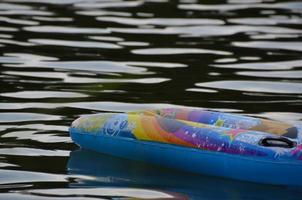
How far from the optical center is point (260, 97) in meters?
9.33

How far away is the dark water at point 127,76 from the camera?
6.65 meters

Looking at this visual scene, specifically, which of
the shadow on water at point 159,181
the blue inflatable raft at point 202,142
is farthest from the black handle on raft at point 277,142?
the shadow on water at point 159,181

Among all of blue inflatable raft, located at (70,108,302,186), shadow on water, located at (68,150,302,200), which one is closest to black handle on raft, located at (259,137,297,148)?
blue inflatable raft, located at (70,108,302,186)

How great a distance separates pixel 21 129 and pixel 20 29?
15.4 ft

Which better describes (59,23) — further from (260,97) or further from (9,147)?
(9,147)

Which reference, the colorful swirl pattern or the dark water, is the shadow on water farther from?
the colorful swirl pattern

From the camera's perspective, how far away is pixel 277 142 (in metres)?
6.50

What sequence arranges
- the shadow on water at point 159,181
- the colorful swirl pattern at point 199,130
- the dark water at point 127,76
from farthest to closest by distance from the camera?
the dark water at point 127,76, the colorful swirl pattern at point 199,130, the shadow on water at point 159,181

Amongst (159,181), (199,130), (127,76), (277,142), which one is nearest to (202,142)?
(199,130)

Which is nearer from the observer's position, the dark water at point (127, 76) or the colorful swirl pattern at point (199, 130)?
the colorful swirl pattern at point (199, 130)

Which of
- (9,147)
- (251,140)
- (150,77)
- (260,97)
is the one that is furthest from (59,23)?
(251,140)

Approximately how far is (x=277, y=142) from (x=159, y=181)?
86 cm

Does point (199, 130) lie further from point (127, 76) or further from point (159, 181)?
point (127, 76)

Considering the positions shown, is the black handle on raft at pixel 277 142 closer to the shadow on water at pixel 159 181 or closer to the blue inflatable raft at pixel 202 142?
the blue inflatable raft at pixel 202 142
